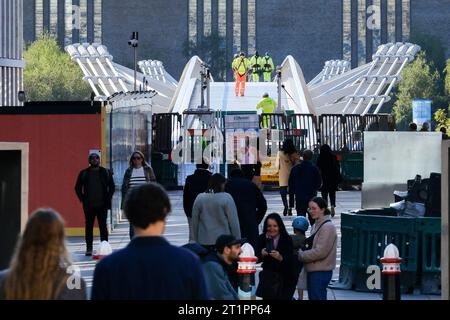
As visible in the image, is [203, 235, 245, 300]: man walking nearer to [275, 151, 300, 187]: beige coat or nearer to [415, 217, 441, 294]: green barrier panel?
[415, 217, 441, 294]: green barrier panel

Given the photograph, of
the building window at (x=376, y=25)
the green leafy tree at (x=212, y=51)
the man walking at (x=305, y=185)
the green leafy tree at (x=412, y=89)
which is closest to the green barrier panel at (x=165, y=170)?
the man walking at (x=305, y=185)

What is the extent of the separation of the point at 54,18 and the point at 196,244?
381ft

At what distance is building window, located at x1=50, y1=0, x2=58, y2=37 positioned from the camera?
12444 cm

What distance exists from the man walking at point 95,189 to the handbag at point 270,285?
779 cm

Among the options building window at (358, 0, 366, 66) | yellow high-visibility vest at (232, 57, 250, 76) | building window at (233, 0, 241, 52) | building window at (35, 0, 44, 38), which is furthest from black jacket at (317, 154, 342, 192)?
building window at (233, 0, 241, 52)

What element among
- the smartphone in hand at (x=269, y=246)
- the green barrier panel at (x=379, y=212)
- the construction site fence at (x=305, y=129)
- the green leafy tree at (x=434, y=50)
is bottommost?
the smartphone in hand at (x=269, y=246)

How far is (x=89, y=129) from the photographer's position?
2627 centimetres

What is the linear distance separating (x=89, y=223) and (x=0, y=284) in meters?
14.3

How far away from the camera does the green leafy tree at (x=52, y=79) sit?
343 feet

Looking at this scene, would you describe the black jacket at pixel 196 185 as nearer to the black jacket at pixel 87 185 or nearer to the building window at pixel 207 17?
the black jacket at pixel 87 185

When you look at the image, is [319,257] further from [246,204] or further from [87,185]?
[87,185]

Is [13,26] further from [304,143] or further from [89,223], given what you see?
[89,223]

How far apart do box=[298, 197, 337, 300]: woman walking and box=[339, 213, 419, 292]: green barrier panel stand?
2.94 metres
